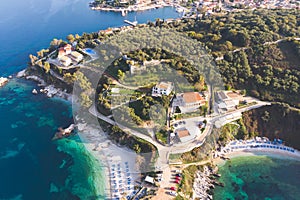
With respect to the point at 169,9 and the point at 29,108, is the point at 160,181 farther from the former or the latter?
the point at 169,9

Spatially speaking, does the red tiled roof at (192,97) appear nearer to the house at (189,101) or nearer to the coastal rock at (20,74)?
the house at (189,101)

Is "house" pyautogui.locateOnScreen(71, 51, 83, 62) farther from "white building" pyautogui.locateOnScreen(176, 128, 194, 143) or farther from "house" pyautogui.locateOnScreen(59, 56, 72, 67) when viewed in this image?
"white building" pyautogui.locateOnScreen(176, 128, 194, 143)

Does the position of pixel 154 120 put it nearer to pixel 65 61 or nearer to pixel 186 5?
pixel 65 61

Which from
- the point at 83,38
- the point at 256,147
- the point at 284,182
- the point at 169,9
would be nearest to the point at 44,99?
the point at 83,38

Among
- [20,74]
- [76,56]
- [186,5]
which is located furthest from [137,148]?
[186,5]

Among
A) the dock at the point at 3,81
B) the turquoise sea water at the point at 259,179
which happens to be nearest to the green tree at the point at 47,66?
the dock at the point at 3,81

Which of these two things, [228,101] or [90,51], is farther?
[90,51]
